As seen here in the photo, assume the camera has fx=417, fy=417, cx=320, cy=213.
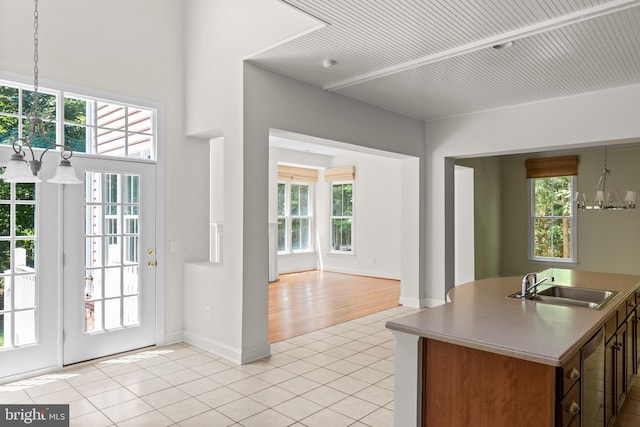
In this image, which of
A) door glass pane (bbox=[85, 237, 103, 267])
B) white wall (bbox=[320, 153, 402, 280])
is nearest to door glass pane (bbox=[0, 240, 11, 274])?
door glass pane (bbox=[85, 237, 103, 267])

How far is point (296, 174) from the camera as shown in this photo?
32.2ft

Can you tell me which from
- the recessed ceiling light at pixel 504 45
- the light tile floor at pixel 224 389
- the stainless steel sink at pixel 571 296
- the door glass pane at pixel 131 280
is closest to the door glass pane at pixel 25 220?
the door glass pane at pixel 131 280

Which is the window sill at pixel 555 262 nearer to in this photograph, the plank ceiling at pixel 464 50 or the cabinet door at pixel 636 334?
the plank ceiling at pixel 464 50

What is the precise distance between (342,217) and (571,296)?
708cm

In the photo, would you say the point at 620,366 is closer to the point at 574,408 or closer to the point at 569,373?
the point at 574,408

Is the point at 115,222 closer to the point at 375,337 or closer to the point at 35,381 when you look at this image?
the point at 35,381

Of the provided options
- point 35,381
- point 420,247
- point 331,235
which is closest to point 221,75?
point 35,381

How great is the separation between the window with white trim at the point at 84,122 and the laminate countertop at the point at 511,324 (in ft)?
11.1

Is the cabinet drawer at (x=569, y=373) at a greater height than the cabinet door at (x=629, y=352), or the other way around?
the cabinet drawer at (x=569, y=373)

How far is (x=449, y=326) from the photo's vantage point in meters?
2.10

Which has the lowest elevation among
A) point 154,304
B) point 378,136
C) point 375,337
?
point 375,337

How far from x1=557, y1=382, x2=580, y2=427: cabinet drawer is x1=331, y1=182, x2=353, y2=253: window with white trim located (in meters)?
7.93

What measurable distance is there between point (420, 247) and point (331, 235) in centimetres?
417

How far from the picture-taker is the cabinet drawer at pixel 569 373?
1.78 m
